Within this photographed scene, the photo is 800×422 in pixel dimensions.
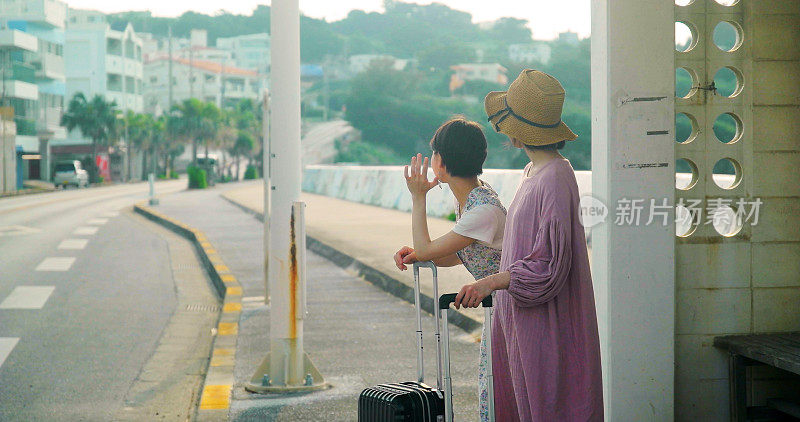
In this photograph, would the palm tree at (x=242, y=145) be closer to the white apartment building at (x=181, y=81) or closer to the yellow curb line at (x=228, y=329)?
the white apartment building at (x=181, y=81)

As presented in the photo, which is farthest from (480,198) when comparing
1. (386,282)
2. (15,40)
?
(15,40)

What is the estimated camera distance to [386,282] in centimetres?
1125

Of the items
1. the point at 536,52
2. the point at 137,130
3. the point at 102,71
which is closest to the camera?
the point at 536,52

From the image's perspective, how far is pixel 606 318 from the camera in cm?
432

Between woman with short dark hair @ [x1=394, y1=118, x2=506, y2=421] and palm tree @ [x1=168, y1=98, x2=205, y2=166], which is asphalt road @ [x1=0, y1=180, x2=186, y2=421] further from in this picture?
palm tree @ [x1=168, y1=98, x2=205, y2=166]

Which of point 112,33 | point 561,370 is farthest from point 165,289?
point 112,33

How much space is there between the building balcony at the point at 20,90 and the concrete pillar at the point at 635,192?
5527cm

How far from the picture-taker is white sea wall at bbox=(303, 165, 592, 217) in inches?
637

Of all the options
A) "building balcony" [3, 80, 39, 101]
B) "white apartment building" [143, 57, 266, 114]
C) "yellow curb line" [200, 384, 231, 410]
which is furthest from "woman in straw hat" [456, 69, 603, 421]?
"white apartment building" [143, 57, 266, 114]

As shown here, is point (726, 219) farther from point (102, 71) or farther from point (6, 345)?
point (102, 71)

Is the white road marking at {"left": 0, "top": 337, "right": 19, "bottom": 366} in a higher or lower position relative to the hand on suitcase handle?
lower

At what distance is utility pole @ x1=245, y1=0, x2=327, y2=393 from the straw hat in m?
2.63

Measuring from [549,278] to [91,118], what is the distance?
73.8 meters

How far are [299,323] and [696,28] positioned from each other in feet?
9.57
